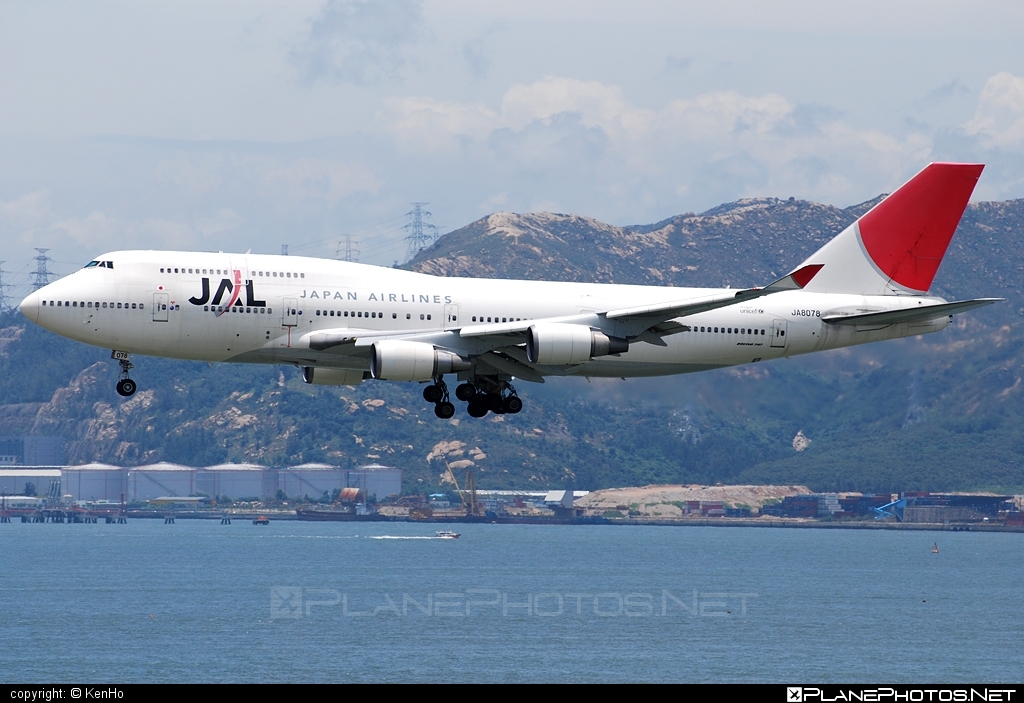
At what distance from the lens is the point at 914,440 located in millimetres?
133750

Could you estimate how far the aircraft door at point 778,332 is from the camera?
178 feet

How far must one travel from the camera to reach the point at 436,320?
164 feet

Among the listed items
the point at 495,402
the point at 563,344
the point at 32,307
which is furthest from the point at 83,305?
the point at 563,344

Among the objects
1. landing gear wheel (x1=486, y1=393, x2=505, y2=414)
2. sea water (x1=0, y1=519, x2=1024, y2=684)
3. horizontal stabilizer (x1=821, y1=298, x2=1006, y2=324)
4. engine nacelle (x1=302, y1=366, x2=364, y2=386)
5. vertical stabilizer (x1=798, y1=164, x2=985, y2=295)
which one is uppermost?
vertical stabilizer (x1=798, y1=164, x2=985, y2=295)

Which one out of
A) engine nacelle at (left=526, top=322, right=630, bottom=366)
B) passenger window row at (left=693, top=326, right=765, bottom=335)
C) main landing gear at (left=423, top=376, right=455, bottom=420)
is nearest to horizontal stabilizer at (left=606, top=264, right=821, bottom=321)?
engine nacelle at (left=526, top=322, right=630, bottom=366)

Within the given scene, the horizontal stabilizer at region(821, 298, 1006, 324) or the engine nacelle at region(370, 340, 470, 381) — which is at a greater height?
the horizontal stabilizer at region(821, 298, 1006, 324)

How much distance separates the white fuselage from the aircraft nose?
0.16 ft

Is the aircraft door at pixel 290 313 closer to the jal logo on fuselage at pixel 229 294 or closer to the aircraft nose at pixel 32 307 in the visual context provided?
the jal logo on fuselage at pixel 229 294

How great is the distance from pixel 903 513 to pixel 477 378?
142867 millimetres

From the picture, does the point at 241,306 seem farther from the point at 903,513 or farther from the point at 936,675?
the point at 903,513

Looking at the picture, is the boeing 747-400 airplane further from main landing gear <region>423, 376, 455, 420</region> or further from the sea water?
the sea water

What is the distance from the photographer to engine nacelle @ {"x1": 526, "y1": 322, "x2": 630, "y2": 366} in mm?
48500

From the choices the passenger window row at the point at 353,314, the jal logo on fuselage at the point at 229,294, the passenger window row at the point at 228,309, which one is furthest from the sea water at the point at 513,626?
the jal logo on fuselage at the point at 229,294

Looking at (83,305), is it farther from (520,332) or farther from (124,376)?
(520,332)
